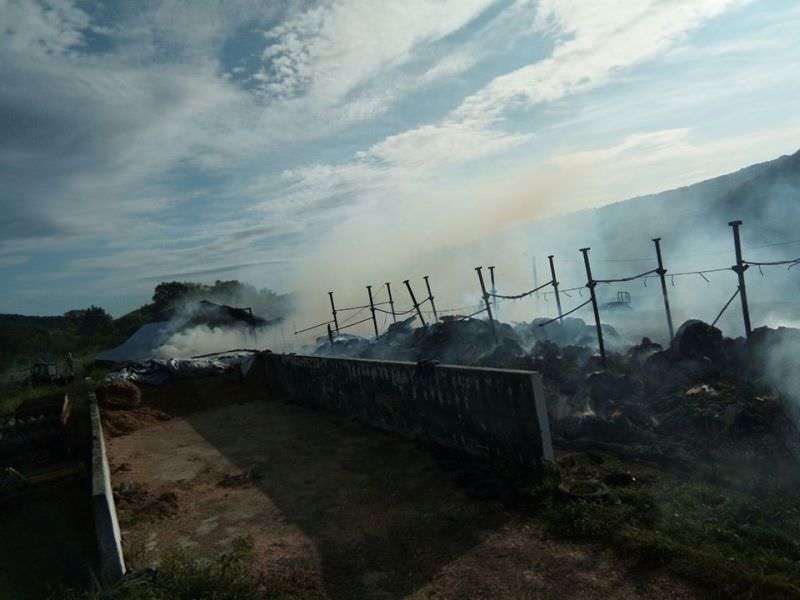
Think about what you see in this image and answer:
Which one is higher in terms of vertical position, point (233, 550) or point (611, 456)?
point (233, 550)

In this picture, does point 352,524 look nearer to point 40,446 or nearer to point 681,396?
point 681,396

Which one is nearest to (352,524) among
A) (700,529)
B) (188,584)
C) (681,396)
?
(188,584)

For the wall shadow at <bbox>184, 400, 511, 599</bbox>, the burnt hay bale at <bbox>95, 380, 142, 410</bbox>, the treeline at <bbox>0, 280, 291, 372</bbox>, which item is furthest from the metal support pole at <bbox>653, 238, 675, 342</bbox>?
the treeline at <bbox>0, 280, 291, 372</bbox>

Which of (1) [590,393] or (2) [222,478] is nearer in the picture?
(2) [222,478]

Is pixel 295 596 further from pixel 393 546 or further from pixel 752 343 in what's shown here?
pixel 752 343

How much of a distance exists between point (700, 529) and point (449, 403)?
3.78 meters

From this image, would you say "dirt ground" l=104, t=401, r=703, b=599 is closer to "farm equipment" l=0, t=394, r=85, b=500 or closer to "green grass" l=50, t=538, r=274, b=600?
"green grass" l=50, t=538, r=274, b=600

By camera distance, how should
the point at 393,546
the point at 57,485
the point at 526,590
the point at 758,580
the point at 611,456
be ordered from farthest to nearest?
the point at 57,485, the point at 611,456, the point at 393,546, the point at 526,590, the point at 758,580

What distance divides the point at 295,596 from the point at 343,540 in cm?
114

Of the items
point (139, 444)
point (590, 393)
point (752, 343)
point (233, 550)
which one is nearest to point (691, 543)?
point (233, 550)

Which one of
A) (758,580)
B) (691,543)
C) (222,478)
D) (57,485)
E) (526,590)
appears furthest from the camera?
(57,485)

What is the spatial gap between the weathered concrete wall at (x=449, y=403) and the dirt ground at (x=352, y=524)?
0.43m

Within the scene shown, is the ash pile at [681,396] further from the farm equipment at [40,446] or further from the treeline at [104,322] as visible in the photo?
the treeline at [104,322]

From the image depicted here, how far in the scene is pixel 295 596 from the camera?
488 cm
